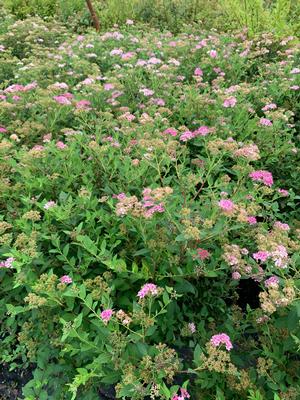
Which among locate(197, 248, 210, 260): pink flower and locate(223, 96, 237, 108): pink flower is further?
locate(223, 96, 237, 108): pink flower

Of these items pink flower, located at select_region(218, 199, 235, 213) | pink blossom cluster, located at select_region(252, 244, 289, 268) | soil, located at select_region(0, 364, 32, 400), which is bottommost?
soil, located at select_region(0, 364, 32, 400)

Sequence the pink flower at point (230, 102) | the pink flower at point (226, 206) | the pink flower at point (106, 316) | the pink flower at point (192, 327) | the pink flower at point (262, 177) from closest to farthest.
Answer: the pink flower at point (106, 316) < the pink flower at point (226, 206) < the pink flower at point (192, 327) < the pink flower at point (262, 177) < the pink flower at point (230, 102)

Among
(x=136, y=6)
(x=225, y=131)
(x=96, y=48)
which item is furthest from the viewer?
(x=136, y=6)

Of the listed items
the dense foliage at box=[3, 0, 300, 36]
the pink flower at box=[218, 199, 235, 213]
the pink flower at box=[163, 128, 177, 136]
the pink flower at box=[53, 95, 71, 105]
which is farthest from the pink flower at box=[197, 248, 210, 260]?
the dense foliage at box=[3, 0, 300, 36]

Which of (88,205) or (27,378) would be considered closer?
(88,205)

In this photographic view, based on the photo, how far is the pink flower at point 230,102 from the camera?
3209 millimetres

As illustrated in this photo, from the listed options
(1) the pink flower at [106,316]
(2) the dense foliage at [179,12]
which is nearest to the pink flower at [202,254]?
(1) the pink flower at [106,316]

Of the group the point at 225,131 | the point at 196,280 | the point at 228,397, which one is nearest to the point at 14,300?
the point at 196,280

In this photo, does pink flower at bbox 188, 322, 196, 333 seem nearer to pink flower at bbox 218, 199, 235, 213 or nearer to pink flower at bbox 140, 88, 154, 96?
pink flower at bbox 218, 199, 235, 213

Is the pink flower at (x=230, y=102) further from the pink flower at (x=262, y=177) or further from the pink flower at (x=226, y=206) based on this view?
the pink flower at (x=226, y=206)

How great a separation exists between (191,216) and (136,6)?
23.7 feet

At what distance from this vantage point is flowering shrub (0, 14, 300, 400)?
1.70m

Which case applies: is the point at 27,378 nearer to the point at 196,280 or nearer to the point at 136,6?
the point at 196,280

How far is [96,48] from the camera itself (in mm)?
5191
